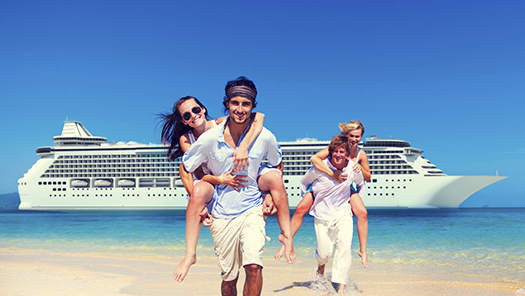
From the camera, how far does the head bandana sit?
296 cm

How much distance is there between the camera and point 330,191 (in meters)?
4.50

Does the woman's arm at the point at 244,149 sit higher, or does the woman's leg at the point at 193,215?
the woman's arm at the point at 244,149

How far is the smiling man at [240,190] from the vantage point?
290 centimetres

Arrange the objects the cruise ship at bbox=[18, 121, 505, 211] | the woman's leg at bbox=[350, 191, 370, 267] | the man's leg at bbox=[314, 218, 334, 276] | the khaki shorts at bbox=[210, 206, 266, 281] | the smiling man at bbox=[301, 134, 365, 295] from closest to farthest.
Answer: the khaki shorts at bbox=[210, 206, 266, 281], the smiling man at bbox=[301, 134, 365, 295], the woman's leg at bbox=[350, 191, 370, 267], the man's leg at bbox=[314, 218, 334, 276], the cruise ship at bbox=[18, 121, 505, 211]

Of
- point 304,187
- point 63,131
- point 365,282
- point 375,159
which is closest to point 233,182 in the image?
point 304,187

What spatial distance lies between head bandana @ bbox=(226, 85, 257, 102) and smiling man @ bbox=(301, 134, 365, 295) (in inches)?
62.4

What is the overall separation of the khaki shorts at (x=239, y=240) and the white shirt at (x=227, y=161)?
6 centimetres

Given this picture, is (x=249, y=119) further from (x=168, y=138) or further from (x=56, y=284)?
(x=56, y=284)

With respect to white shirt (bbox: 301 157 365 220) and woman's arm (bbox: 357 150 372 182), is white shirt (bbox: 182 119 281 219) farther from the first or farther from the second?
woman's arm (bbox: 357 150 372 182)

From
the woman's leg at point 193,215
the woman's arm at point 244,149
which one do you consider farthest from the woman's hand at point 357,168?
the woman's leg at point 193,215

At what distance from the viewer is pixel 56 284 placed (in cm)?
598

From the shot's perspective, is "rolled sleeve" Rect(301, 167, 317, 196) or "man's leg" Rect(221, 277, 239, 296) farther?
"rolled sleeve" Rect(301, 167, 317, 196)

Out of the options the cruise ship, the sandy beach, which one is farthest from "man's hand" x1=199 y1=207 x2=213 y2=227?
the cruise ship

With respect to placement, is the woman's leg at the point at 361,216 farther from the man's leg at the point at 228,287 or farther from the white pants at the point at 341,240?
the man's leg at the point at 228,287
